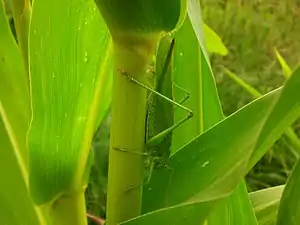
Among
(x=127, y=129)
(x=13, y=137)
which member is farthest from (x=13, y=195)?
(x=127, y=129)

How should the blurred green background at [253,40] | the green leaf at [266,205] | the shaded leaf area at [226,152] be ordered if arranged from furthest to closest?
the blurred green background at [253,40]
the green leaf at [266,205]
the shaded leaf area at [226,152]

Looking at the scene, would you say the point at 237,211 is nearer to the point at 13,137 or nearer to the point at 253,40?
the point at 13,137

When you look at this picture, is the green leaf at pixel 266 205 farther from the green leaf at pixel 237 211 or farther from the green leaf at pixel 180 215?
the green leaf at pixel 180 215

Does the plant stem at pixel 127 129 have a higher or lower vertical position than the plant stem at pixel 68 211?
higher

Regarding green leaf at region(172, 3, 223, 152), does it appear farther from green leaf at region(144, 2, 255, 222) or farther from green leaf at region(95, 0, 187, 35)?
green leaf at region(95, 0, 187, 35)

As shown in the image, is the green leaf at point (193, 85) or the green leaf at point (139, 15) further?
the green leaf at point (193, 85)

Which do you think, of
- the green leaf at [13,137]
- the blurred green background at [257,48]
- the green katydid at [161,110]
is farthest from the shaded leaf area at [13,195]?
the blurred green background at [257,48]

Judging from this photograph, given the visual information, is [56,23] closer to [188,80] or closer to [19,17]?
[19,17]

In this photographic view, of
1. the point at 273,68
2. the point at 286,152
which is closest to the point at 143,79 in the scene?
the point at 286,152
